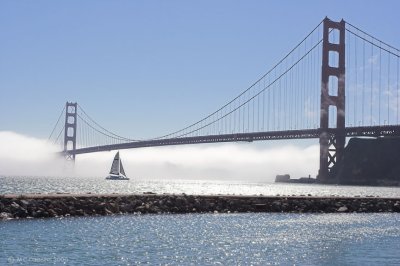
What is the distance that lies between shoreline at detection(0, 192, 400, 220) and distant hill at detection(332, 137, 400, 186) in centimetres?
7905

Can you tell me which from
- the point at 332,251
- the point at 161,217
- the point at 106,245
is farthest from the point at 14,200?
the point at 332,251

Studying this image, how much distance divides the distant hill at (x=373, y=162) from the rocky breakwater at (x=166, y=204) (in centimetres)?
7905

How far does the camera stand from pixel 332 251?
931 inches

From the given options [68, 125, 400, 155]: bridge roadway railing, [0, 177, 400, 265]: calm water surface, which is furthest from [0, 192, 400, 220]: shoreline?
[68, 125, 400, 155]: bridge roadway railing

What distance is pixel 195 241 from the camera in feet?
83.0

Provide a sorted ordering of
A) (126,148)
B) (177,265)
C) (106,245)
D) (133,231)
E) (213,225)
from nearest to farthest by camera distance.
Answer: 1. (177,265)
2. (106,245)
3. (133,231)
4. (213,225)
5. (126,148)

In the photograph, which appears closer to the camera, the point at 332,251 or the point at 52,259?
the point at 52,259

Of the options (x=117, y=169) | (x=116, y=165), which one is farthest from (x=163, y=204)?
(x=117, y=169)

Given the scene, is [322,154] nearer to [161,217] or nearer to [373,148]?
[373,148]

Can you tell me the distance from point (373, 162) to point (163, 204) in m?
97.4

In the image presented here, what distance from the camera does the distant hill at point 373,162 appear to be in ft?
421

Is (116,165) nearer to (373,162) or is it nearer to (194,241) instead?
(373,162)

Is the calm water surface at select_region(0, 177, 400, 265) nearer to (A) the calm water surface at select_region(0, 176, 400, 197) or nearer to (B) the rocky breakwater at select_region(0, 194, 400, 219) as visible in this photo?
(B) the rocky breakwater at select_region(0, 194, 400, 219)

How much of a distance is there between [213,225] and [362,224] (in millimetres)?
8937
